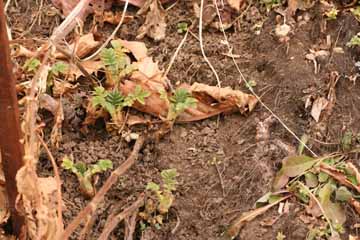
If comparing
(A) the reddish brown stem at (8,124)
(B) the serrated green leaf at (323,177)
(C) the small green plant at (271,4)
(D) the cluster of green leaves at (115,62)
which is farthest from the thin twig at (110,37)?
(B) the serrated green leaf at (323,177)

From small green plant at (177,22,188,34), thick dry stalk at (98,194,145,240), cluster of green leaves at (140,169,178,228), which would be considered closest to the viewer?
thick dry stalk at (98,194,145,240)

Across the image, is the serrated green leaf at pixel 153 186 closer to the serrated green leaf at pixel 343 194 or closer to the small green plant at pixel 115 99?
the small green plant at pixel 115 99

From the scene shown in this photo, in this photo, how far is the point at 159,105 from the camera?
7.20ft

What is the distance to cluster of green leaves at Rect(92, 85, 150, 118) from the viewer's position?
212 centimetres

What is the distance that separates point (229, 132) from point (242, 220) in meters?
0.31

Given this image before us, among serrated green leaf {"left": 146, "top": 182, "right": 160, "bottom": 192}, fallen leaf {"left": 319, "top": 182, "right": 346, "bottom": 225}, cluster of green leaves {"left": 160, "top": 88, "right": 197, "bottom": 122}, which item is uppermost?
cluster of green leaves {"left": 160, "top": 88, "right": 197, "bottom": 122}

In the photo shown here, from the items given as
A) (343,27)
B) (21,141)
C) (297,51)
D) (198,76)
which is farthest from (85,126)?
(343,27)

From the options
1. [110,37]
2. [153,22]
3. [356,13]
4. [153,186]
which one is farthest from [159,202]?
[356,13]

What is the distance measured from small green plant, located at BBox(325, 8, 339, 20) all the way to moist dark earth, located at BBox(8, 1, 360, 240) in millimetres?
21

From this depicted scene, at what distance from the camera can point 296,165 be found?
2.10m

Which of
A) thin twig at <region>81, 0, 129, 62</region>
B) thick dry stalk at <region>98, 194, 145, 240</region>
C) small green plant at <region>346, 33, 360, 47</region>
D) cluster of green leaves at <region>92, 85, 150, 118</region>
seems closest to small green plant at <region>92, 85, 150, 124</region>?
cluster of green leaves at <region>92, 85, 150, 118</region>

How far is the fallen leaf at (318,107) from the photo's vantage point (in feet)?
7.28

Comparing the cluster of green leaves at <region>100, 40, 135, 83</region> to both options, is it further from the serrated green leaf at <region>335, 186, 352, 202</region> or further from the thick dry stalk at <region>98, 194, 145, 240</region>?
the serrated green leaf at <region>335, 186, 352, 202</region>

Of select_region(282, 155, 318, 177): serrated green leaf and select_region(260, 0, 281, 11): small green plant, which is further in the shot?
select_region(260, 0, 281, 11): small green plant
